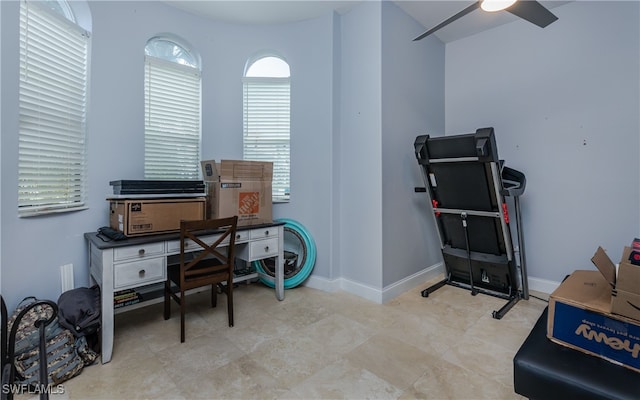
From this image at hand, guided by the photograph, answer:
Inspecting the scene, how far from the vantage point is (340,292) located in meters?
3.18

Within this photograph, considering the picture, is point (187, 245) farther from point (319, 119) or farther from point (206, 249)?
point (319, 119)

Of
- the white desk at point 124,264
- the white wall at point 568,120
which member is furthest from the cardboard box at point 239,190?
the white wall at point 568,120

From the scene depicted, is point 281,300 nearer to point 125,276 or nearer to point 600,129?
point 125,276

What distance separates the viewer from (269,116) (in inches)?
136

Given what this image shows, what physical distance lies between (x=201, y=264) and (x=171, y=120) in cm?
154

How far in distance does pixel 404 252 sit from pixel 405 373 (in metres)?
1.51

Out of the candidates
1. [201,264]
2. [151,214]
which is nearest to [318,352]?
[201,264]

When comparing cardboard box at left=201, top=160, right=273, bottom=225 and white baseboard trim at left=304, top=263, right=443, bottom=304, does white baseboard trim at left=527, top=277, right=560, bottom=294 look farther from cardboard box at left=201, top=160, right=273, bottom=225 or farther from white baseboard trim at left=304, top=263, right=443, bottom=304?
cardboard box at left=201, top=160, right=273, bottom=225

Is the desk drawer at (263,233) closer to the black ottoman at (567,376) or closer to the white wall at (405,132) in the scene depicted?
the white wall at (405,132)

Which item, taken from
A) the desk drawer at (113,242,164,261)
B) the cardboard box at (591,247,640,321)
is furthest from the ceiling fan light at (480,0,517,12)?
the desk drawer at (113,242,164,261)

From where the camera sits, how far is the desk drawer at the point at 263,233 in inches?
110

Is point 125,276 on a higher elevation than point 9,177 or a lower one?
lower

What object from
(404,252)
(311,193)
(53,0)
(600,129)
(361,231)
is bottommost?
(404,252)

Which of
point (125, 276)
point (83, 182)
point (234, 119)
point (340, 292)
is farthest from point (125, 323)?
point (234, 119)
